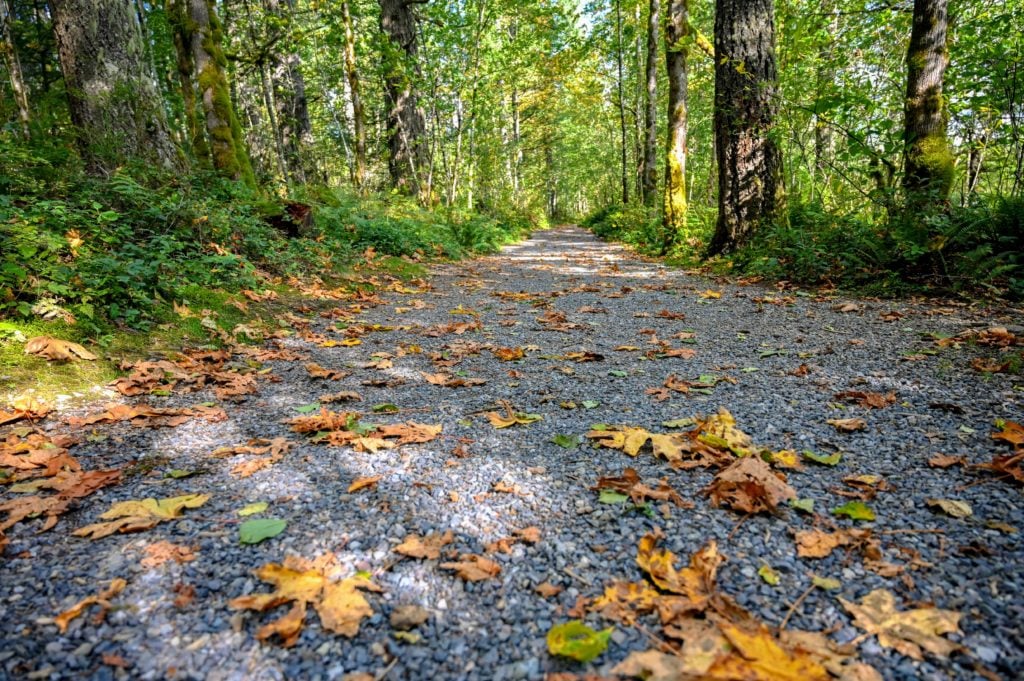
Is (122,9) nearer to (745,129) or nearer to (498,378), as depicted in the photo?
(498,378)

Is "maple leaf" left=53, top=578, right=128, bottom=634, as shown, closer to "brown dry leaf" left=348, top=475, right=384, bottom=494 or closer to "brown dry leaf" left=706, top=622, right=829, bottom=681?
"brown dry leaf" left=348, top=475, right=384, bottom=494

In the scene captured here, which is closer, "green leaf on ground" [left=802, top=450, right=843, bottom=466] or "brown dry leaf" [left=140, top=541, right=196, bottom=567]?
"brown dry leaf" [left=140, top=541, right=196, bottom=567]

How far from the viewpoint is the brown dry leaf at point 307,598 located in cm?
138

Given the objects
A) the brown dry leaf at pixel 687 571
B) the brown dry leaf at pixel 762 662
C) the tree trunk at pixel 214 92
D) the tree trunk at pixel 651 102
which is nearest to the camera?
the brown dry leaf at pixel 762 662

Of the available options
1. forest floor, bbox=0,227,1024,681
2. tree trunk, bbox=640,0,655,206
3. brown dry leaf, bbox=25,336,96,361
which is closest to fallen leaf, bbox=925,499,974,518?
forest floor, bbox=0,227,1024,681

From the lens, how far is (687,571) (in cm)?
157

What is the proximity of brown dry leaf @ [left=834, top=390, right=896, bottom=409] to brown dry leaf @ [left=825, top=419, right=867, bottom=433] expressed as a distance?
0.25 m

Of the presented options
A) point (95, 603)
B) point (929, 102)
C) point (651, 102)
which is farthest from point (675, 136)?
point (95, 603)

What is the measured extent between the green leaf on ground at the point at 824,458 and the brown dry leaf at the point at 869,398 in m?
0.71

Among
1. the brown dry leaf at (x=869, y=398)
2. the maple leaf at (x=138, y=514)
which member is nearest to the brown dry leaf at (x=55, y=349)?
the maple leaf at (x=138, y=514)

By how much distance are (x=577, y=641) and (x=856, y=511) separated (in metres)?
1.17

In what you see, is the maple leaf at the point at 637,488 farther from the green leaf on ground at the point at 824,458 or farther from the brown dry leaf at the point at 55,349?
the brown dry leaf at the point at 55,349

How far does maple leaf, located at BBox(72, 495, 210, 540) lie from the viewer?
180 centimetres

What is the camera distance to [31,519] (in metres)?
1.86
